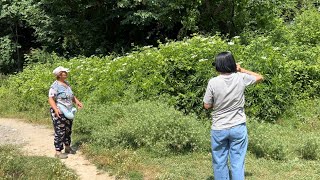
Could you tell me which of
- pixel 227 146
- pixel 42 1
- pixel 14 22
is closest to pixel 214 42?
pixel 227 146

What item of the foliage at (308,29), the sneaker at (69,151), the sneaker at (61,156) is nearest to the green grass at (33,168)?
the sneaker at (61,156)

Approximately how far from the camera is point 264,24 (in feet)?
46.7

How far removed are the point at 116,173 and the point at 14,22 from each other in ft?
48.3

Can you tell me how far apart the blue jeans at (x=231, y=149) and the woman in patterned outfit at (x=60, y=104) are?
3.05 metres

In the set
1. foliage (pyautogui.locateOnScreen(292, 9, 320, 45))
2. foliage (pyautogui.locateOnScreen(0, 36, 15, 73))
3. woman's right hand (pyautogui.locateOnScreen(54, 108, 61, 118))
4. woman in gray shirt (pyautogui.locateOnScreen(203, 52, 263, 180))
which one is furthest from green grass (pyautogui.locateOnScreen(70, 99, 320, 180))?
foliage (pyautogui.locateOnScreen(0, 36, 15, 73))

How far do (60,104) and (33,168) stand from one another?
1150mm

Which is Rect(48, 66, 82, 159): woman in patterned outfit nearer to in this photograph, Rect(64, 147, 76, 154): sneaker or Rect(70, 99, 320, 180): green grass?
Rect(64, 147, 76, 154): sneaker

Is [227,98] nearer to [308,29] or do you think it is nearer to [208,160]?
[208,160]

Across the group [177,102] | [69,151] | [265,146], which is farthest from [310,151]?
[69,151]

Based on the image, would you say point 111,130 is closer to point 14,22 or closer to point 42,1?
point 42,1

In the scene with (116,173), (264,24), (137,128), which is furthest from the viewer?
(264,24)

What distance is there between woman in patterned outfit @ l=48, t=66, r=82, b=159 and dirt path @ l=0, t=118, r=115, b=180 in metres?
0.32

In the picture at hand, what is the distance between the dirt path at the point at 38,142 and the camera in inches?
243

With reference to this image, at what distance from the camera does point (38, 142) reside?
812cm
